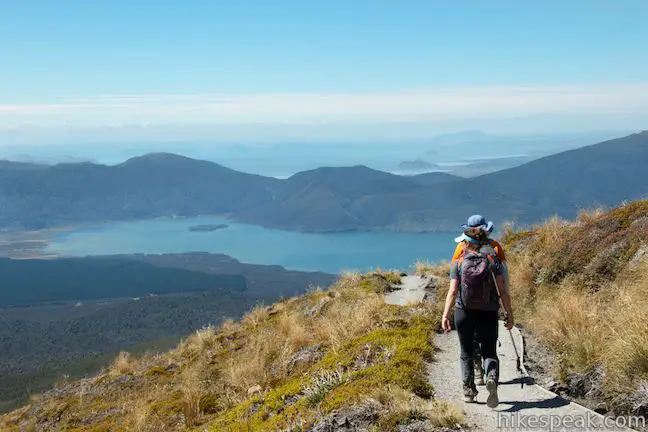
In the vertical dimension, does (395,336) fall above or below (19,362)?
above

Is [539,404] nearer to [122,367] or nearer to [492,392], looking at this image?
[492,392]

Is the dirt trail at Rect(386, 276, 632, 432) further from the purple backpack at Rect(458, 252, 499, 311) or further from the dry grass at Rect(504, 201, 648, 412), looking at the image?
the purple backpack at Rect(458, 252, 499, 311)

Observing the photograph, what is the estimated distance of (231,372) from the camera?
11375mm

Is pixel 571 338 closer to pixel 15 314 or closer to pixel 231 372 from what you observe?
pixel 231 372

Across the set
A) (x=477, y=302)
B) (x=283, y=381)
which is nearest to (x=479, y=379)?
(x=477, y=302)

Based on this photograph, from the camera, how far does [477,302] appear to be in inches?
257

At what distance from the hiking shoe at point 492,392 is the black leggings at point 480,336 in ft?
0.42

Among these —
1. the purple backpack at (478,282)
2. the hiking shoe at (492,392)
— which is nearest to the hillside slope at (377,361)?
the hiking shoe at (492,392)

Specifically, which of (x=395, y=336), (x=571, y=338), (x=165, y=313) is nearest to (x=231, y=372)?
(x=395, y=336)

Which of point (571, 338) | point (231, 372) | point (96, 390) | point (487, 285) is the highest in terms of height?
point (487, 285)

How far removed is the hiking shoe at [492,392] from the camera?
6.48 metres

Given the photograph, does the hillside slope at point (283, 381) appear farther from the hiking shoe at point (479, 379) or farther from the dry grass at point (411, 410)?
the hiking shoe at point (479, 379)

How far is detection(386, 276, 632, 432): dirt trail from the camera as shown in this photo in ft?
19.8

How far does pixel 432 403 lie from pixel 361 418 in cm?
87
